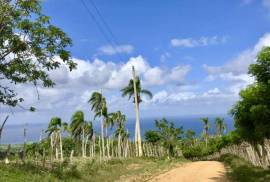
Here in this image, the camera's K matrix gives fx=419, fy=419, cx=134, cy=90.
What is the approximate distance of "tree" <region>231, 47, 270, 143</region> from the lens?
1991cm

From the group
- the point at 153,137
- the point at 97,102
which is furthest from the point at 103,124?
the point at 153,137

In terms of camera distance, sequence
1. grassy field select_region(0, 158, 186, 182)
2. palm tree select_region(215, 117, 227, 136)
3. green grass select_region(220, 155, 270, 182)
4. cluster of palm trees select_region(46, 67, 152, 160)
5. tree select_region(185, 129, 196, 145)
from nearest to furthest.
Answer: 1. grassy field select_region(0, 158, 186, 182)
2. green grass select_region(220, 155, 270, 182)
3. cluster of palm trees select_region(46, 67, 152, 160)
4. tree select_region(185, 129, 196, 145)
5. palm tree select_region(215, 117, 227, 136)

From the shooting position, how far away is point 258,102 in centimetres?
2248

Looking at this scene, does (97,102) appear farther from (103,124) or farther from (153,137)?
(153,137)

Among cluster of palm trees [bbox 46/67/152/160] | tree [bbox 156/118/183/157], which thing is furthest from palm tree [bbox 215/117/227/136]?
cluster of palm trees [bbox 46/67/152/160]

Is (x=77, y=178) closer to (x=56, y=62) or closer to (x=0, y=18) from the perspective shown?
(x=56, y=62)

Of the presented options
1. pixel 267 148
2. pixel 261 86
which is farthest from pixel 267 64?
pixel 267 148

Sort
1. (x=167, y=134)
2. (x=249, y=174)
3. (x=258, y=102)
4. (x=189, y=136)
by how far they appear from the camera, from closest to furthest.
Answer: (x=258, y=102)
(x=249, y=174)
(x=167, y=134)
(x=189, y=136)

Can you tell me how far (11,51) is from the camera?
20.7 m

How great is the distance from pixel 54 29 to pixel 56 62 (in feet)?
5.51

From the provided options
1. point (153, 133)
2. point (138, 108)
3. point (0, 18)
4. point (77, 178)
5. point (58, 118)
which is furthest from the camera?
point (153, 133)

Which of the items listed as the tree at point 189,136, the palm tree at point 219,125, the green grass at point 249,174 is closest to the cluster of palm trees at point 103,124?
the green grass at point 249,174

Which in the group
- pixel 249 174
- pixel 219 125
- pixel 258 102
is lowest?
pixel 249 174

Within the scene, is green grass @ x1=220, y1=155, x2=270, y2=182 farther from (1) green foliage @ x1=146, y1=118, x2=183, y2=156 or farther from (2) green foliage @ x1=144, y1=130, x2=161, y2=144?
(2) green foliage @ x1=144, y1=130, x2=161, y2=144
